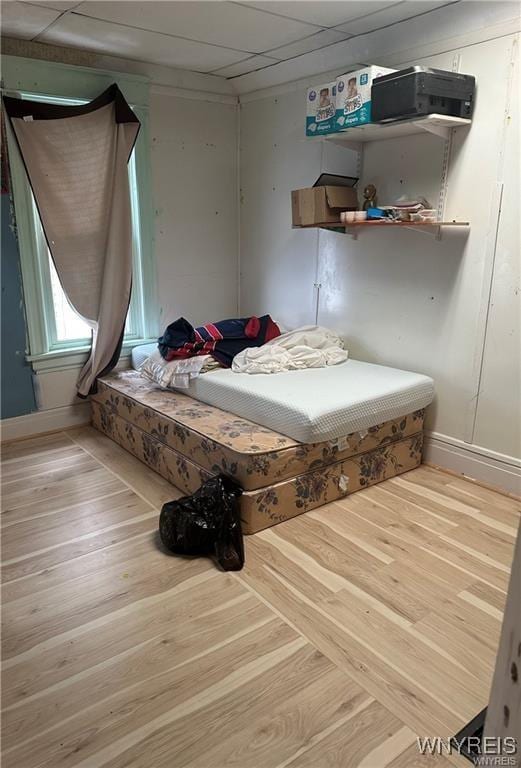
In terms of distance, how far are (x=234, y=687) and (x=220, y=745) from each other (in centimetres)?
19

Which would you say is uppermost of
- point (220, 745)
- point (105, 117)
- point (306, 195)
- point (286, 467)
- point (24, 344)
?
point (105, 117)

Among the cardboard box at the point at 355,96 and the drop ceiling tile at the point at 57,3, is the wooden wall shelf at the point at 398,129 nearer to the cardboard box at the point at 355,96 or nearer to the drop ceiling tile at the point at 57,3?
the cardboard box at the point at 355,96

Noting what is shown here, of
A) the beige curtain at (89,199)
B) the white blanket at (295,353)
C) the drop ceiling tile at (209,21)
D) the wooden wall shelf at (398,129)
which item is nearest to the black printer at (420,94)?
the wooden wall shelf at (398,129)

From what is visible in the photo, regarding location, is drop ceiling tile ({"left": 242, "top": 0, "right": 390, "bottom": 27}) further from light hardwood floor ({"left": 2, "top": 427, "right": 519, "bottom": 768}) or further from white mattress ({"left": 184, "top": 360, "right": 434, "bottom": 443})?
light hardwood floor ({"left": 2, "top": 427, "right": 519, "bottom": 768})

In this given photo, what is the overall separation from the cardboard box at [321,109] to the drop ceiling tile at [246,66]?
0.58 m

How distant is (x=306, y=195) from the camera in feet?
10.6

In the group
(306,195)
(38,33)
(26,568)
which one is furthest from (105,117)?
(26,568)

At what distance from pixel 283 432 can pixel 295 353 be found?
2.72 feet

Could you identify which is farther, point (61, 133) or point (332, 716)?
point (61, 133)

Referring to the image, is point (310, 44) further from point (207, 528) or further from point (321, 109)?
point (207, 528)

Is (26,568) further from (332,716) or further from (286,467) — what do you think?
(332,716)

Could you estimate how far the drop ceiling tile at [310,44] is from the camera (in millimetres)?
2951

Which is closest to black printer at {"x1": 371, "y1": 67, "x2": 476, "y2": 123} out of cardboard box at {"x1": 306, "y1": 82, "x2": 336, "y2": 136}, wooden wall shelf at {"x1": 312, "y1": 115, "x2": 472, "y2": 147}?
wooden wall shelf at {"x1": 312, "y1": 115, "x2": 472, "y2": 147}

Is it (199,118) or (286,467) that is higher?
(199,118)
